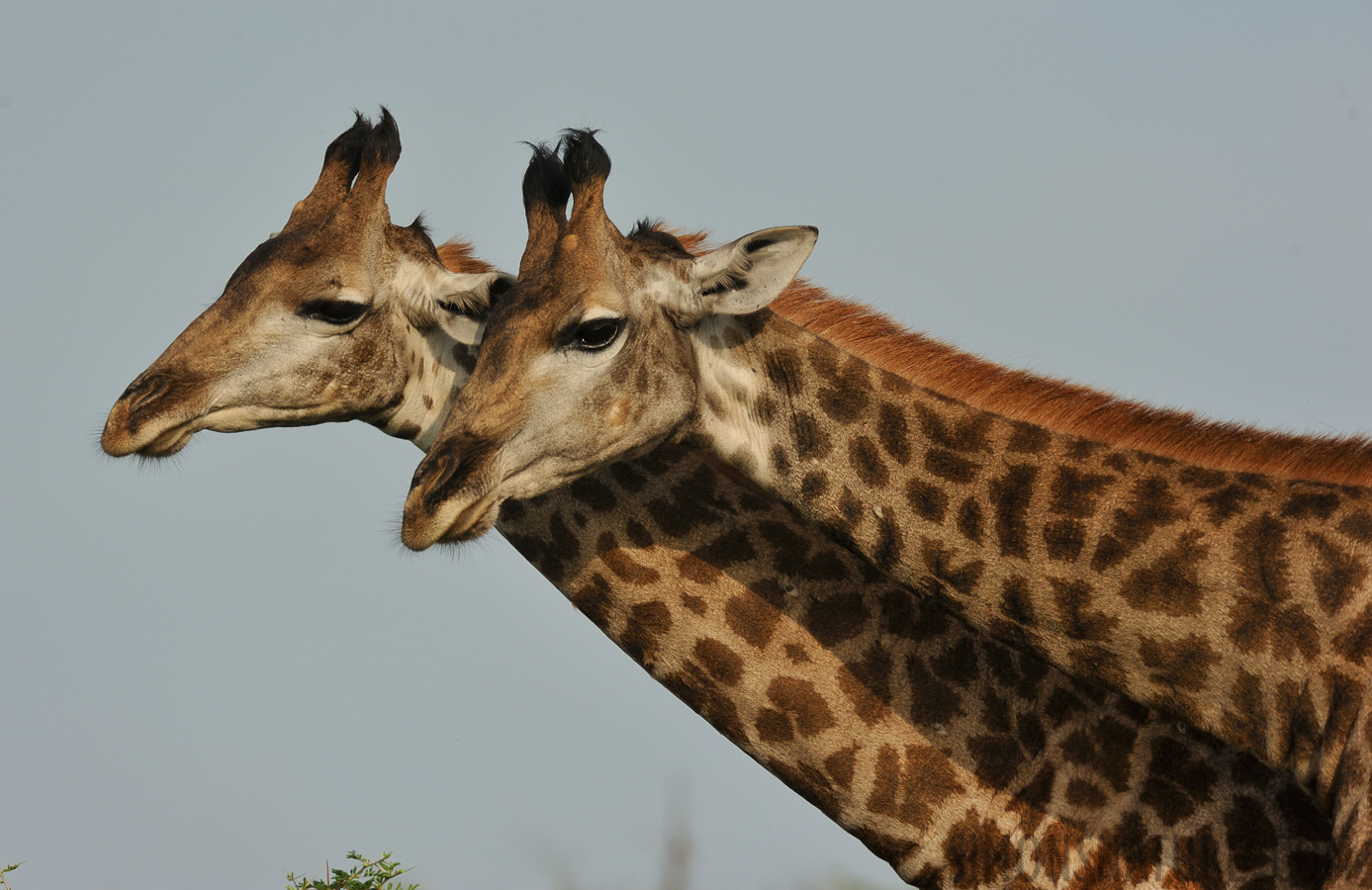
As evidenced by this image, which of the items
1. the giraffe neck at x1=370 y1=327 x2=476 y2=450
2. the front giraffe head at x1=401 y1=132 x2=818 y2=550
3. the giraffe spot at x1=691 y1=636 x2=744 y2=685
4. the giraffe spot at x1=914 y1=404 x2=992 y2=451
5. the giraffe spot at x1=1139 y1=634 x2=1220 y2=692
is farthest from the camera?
the giraffe neck at x1=370 y1=327 x2=476 y2=450

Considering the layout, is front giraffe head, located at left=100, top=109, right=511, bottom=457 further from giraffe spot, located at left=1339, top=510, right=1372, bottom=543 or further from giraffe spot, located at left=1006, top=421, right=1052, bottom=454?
giraffe spot, located at left=1339, top=510, right=1372, bottom=543

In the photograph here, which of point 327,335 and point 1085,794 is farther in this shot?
point 327,335

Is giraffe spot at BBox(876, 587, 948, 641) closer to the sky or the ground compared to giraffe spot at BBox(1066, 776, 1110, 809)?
closer to the sky

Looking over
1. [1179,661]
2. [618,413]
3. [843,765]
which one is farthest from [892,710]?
[618,413]

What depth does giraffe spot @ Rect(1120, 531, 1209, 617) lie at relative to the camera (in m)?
6.14

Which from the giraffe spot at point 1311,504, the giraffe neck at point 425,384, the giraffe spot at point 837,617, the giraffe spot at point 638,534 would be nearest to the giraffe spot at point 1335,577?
the giraffe spot at point 1311,504

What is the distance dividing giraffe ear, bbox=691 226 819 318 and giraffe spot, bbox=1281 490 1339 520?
237cm

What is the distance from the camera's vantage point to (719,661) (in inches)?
297

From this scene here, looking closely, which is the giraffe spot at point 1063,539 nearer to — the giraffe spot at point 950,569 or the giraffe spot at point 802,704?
the giraffe spot at point 950,569

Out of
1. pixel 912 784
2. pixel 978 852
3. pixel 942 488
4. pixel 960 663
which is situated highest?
pixel 942 488

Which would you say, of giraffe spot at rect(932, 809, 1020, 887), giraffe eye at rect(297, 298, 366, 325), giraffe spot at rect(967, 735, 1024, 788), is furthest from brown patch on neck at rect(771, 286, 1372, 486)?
giraffe eye at rect(297, 298, 366, 325)

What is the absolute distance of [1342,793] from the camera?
5621 millimetres

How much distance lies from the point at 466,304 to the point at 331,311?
729mm

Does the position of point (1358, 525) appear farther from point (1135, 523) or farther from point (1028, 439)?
point (1028, 439)
